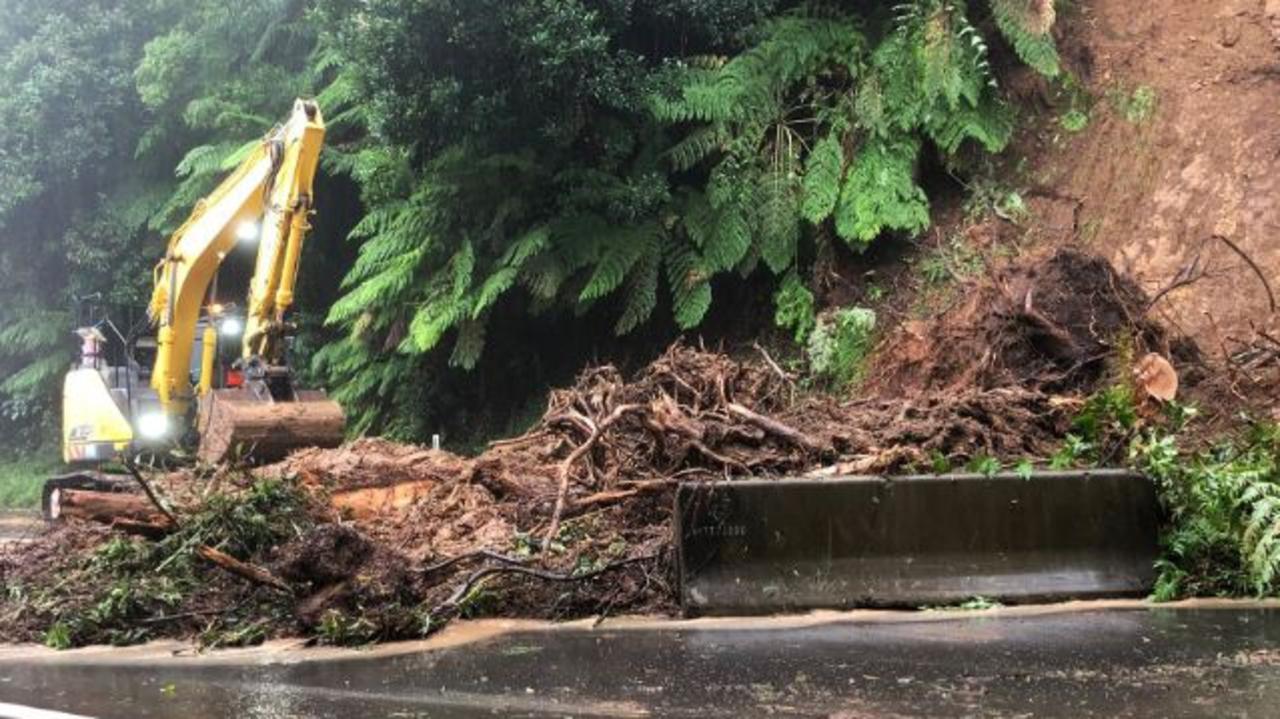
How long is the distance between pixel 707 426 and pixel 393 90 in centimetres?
736

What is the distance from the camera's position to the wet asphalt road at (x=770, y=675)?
421cm

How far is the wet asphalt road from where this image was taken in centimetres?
421

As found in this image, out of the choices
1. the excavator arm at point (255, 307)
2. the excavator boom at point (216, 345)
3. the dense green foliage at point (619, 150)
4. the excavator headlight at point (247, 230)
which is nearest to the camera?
the excavator arm at point (255, 307)

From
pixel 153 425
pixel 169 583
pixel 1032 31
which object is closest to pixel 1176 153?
pixel 1032 31

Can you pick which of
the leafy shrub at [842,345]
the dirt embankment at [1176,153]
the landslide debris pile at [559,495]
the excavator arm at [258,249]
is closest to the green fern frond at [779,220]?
the leafy shrub at [842,345]

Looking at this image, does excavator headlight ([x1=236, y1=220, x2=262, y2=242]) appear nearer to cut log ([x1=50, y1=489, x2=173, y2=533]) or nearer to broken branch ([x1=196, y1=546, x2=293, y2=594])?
cut log ([x1=50, y1=489, x2=173, y2=533])

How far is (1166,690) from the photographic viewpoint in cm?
423

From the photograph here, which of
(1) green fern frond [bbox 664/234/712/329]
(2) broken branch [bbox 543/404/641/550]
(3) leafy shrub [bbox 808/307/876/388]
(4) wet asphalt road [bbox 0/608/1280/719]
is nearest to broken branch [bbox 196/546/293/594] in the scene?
(4) wet asphalt road [bbox 0/608/1280/719]

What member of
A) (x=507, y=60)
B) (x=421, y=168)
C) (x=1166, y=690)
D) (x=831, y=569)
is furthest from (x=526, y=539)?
(x=421, y=168)

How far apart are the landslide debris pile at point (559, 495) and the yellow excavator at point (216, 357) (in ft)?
3.46

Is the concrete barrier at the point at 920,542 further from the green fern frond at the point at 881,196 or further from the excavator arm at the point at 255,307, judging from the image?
the green fern frond at the point at 881,196

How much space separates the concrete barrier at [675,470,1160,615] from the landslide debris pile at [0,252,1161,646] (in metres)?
0.36

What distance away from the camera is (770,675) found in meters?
4.66

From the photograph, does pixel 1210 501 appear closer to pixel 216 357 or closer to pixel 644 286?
pixel 644 286
